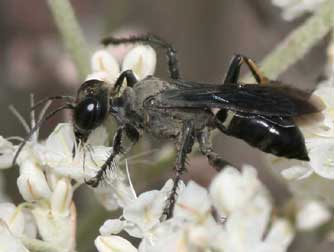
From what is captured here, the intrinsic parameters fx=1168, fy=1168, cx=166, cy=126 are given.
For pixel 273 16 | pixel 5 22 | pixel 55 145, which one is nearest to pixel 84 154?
pixel 55 145

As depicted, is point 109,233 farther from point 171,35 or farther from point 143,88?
point 171,35

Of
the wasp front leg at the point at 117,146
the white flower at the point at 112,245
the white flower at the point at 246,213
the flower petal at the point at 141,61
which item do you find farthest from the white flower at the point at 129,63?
the white flower at the point at 246,213

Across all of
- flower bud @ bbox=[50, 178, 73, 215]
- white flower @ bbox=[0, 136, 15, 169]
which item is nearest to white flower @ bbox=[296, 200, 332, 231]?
A: flower bud @ bbox=[50, 178, 73, 215]

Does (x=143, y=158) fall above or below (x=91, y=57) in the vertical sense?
below

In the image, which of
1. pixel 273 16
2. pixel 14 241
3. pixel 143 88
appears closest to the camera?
pixel 14 241

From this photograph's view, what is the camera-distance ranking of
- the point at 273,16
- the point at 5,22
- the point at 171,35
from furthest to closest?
the point at 5,22 < the point at 171,35 < the point at 273,16

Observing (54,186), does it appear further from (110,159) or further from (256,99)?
(256,99)

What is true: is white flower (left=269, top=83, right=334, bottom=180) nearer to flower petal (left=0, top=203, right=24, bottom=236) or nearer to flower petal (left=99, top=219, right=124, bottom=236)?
flower petal (left=99, top=219, right=124, bottom=236)

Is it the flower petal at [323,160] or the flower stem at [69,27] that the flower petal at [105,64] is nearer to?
the flower stem at [69,27]

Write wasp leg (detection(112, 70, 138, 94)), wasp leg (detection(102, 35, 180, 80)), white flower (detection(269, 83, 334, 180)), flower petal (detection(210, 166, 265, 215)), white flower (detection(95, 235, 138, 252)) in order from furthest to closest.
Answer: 1. wasp leg (detection(102, 35, 180, 80))
2. wasp leg (detection(112, 70, 138, 94))
3. white flower (detection(269, 83, 334, 180))
4. white flower (detection(95, 235, 138, 252))
5. flower petal (detection(210, 166, 265, 215))
